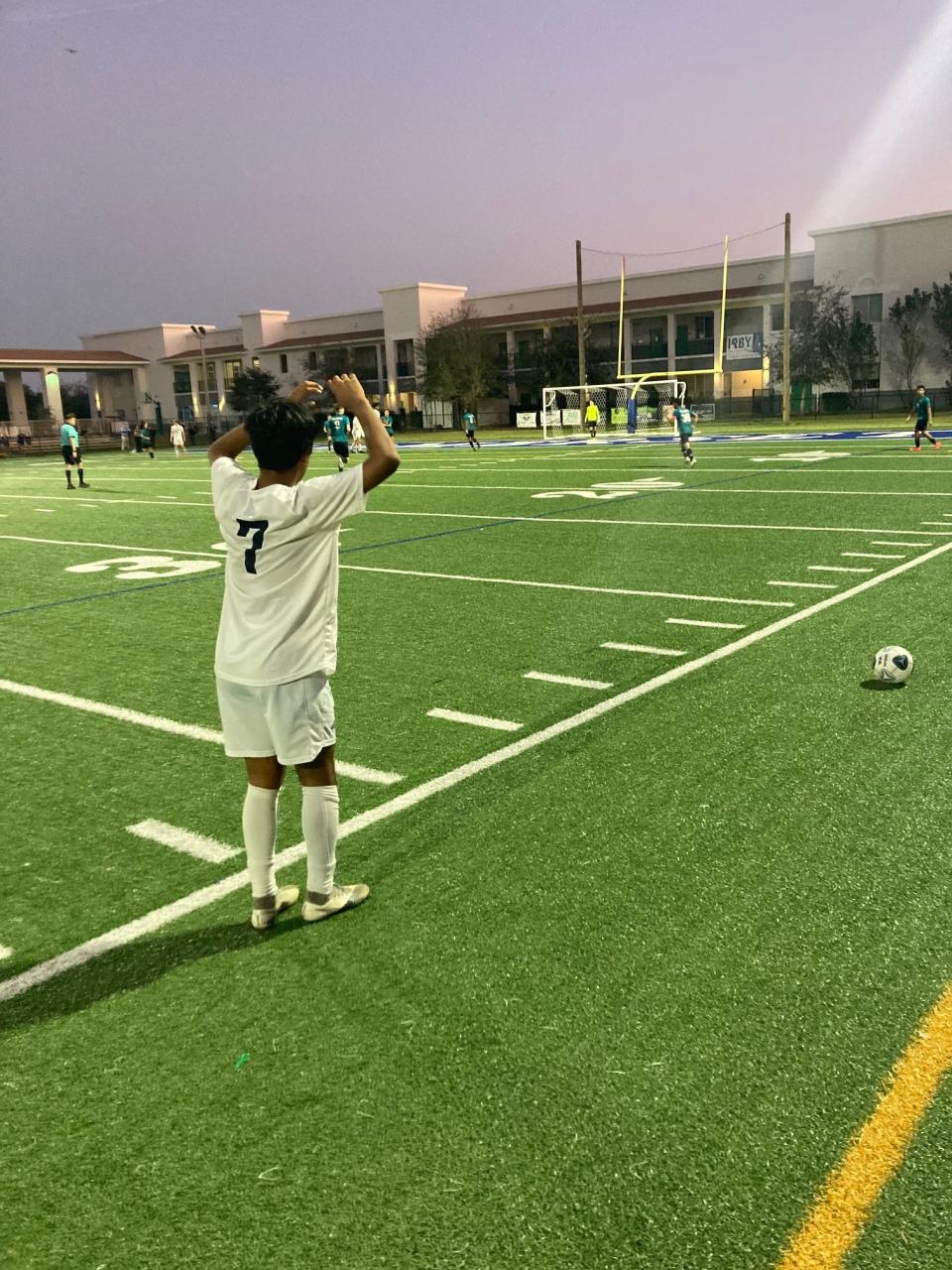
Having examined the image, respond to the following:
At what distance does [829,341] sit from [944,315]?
18.1 ft

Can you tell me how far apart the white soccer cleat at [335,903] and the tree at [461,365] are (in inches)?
2468

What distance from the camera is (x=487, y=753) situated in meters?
5.11

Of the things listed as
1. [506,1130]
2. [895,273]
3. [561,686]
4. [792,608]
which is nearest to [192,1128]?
[506,1130]

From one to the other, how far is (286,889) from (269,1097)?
1.09 metres

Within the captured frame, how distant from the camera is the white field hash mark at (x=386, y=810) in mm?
3342

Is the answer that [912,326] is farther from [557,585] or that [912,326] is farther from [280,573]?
[280,573]

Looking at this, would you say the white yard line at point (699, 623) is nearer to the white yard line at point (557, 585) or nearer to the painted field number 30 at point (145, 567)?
the white yard line at point (557, 585)

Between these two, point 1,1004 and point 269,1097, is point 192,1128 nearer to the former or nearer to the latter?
point 269,1097

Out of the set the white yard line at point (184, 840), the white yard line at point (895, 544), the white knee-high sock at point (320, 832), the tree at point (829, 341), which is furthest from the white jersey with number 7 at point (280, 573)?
the tree at point (829, 341)

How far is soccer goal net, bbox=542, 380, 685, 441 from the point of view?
45.0 meters

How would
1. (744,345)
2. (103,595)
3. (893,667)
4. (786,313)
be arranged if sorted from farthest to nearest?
(744,345)
(786,313)
(103,595)
(893,667)

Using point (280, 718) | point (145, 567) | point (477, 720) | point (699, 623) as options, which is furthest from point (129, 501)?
point (280, 718)

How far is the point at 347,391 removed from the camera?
3.22m

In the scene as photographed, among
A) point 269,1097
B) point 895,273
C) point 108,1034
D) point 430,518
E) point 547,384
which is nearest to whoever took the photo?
point 269,1097
